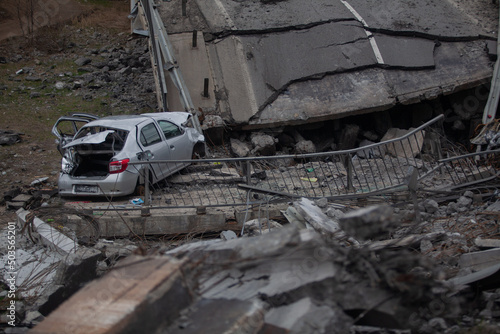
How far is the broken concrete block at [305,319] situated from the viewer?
300 centimetres

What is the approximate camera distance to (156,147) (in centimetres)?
879

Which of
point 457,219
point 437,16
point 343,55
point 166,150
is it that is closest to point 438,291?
point 457,219

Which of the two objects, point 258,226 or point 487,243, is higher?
point 487,243

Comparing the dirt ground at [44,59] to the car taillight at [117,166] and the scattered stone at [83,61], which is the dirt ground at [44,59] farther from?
the car taillight at [117,166]

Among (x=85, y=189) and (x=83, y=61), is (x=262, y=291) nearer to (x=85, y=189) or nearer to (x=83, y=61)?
(x=85, y=189)

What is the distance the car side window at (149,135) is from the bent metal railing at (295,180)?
0.53 m

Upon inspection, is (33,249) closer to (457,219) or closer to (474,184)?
(457,219)

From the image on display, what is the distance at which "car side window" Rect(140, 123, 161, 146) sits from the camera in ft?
28.3

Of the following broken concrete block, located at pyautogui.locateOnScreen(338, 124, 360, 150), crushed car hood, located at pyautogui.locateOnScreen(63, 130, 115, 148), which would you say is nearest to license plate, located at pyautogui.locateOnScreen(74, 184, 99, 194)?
crushed car hood, located at pyautogui.locateOnScreen(63, 130, 115, 148)

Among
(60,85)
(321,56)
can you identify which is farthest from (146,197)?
(60,85)

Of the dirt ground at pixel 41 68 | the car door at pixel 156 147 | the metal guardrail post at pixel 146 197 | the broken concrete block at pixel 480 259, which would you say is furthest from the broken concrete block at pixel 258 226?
the dirt ground at pixel 41 68

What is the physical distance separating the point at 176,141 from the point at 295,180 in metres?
2.55

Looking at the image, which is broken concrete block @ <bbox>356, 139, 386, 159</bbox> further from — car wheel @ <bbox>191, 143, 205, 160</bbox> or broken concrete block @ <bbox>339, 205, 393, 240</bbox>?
broken concrete block @ <bbox>339, 205, 393, 240</bbox>

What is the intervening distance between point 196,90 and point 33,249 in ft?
20.2
